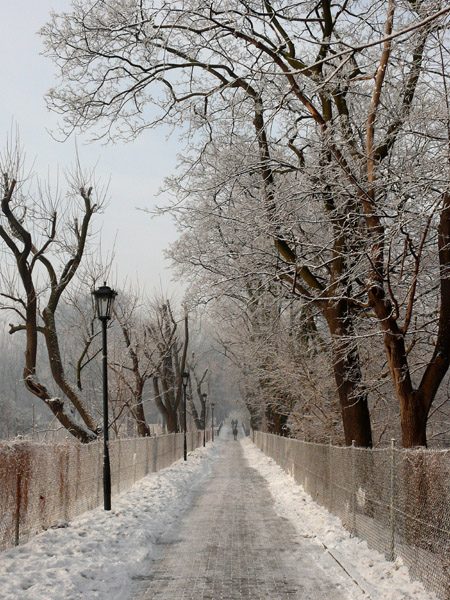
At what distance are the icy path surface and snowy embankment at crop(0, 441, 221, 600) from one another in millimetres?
329

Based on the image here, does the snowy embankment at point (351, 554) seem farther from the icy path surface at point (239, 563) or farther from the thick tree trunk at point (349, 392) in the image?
the thick tree trunk at point (349, 392)

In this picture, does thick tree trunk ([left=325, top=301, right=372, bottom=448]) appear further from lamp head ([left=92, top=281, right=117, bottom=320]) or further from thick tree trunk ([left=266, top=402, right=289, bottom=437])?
thick tree trunk ([left=266, top=402, right=289, bottom=437])

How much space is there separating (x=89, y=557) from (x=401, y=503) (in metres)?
4.26

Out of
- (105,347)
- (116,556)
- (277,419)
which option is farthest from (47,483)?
(277,419)

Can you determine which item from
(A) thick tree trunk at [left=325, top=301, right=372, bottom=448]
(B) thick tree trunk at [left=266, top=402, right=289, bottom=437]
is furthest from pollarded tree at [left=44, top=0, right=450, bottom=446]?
(B) thick tree trunk at [left=266, top=402, right=289, bottom=437]

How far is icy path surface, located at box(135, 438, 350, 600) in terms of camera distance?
7465 mm

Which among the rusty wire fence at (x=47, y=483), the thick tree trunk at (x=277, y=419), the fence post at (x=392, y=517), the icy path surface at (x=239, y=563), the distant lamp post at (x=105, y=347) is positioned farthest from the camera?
the thick tree trunk at (x=277, y=419)

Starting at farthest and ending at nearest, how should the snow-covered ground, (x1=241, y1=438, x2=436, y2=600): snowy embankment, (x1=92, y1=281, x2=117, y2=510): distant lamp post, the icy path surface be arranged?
(x1=92, y1=281, x2=117, y2=510): distant lamp post < the icy path surface < the snow-covered ground < (x1=241, y1=438, x2=436, y2=600): snowy embankment

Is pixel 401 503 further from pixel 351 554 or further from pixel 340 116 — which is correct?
pixel 340 116

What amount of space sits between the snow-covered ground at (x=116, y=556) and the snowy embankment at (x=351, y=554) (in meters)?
0.01

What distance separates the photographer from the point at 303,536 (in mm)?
11289

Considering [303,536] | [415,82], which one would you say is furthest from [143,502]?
[415,82]

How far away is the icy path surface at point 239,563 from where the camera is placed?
7.46 m

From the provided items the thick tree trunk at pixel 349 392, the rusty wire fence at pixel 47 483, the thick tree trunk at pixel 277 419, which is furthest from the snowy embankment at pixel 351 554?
the thick tree trunk at pixel 277 419
